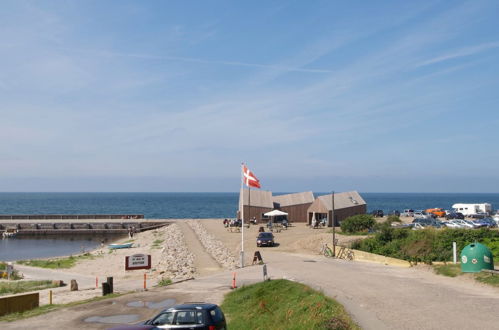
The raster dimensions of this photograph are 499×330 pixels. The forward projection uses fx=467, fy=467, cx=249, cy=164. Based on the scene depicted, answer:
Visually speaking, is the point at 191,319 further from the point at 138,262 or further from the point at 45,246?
the point at 45,246

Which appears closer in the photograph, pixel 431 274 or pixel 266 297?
pixel 266 297

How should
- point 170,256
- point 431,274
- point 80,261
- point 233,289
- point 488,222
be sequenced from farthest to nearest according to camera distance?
point 488,222 → point 80,261 → point 170,256 → point 431,274 → point 233,289

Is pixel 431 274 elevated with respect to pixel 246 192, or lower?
lower

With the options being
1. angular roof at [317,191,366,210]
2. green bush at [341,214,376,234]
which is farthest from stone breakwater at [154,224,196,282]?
angular roof at [317,191,366,210]

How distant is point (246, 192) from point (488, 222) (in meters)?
35.0

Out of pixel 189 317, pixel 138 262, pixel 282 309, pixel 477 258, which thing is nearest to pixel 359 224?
pixel 477 258

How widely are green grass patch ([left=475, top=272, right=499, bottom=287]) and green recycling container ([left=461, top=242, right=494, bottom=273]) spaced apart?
0.80 meters

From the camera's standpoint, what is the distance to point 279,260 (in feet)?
119

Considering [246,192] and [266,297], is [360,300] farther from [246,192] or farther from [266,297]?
[246,192]

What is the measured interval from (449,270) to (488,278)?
3556 millimetres

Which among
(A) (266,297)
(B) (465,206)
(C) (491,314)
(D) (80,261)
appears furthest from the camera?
(B) (465,206)

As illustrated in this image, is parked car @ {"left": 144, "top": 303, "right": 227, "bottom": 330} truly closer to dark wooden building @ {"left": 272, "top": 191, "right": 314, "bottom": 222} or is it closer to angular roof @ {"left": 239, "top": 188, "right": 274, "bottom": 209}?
angular roof @ {"left": 239, "top": 188, "right": 274, "bottom": 209}

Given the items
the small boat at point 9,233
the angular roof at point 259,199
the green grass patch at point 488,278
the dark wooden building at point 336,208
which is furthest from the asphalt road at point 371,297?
the small boat at point 9,233

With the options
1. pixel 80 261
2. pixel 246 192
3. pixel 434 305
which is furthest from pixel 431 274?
pixel 246 192
